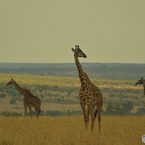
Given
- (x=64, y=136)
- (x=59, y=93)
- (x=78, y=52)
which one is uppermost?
(x=78, y=52)

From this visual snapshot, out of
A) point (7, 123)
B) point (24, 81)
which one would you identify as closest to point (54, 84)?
point (24, 81)

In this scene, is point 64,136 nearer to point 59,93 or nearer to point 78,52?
point 78,52

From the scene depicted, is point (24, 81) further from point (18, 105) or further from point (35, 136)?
point (35, 136)

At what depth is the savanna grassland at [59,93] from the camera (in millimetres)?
67688

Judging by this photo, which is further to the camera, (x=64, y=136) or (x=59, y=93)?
(x=59, y=93)

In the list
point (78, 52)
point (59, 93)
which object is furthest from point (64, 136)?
point (59, 93)

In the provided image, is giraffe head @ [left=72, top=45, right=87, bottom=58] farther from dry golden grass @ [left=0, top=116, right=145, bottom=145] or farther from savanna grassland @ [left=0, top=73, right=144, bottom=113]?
savanna grassland @ [left=0, top=73, right=144, bottom=113]

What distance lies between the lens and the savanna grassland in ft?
222

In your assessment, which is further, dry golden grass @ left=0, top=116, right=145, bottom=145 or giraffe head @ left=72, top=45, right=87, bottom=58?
giraffe head @ left=72, top=45, right=87, bottom=58

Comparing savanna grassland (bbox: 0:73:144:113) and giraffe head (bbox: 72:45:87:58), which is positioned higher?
giraffe head (bbox: 72:45:87:58)

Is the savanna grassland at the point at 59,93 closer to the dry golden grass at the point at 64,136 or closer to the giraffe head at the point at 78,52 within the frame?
the dry golden grass at the point at 64,136

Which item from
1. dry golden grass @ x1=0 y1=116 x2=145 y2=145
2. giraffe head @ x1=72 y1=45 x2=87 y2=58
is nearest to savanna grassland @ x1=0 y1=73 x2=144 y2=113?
dry golden grass @ x1=0 y1=116 x2=145 y2=145

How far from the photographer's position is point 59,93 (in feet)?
270

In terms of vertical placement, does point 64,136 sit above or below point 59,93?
above
